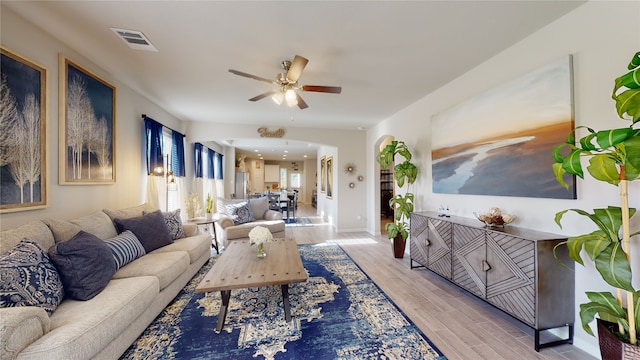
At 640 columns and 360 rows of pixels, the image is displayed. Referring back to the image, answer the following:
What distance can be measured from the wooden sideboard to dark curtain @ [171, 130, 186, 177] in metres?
5.01

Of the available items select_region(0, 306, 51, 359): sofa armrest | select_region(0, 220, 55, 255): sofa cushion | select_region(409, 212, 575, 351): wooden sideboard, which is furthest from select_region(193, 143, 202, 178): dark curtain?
select_region(409, 212, 575, 351): wooden sideboard

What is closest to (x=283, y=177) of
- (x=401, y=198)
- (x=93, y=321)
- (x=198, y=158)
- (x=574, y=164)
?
(x=198, y=158)

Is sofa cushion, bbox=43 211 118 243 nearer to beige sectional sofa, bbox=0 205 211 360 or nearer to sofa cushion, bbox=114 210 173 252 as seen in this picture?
beige sectional sofa, bbox=0 205 211 360

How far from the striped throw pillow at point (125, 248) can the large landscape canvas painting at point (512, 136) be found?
3.92 metres

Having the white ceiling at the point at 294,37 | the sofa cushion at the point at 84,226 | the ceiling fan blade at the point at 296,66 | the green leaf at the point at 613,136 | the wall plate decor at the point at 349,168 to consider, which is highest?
the white ceiling at the point at 294,37

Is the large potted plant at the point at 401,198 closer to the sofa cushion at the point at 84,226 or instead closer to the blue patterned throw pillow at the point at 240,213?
the blue patterned throw pillow at the point at 240,213

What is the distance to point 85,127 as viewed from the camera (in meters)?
2.67

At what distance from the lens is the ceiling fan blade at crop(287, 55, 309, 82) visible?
2.14 metres

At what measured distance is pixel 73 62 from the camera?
2.49m

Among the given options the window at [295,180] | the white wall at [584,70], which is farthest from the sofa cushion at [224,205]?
the window at [295,180]

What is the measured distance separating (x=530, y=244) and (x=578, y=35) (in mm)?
1768

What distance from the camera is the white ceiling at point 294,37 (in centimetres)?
190

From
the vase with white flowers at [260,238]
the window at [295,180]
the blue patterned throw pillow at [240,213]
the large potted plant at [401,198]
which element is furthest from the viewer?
the window at [295,180]

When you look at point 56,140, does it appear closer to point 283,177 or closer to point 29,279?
point 29,279
